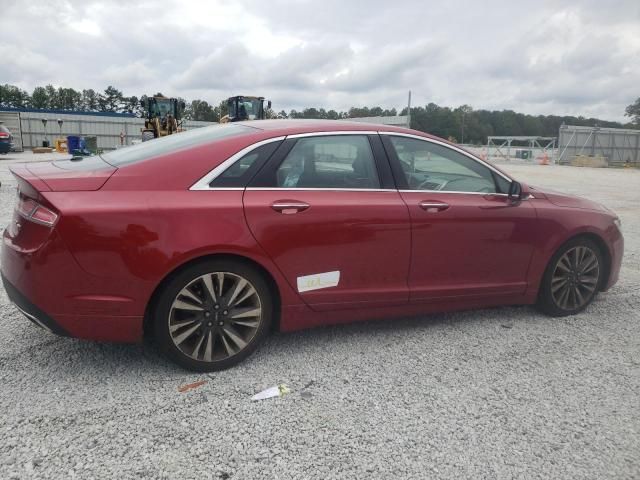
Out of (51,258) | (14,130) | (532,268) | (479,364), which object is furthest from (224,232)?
(14,130)

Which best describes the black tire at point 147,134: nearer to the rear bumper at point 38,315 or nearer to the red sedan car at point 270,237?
the red sedan car at point 270,237

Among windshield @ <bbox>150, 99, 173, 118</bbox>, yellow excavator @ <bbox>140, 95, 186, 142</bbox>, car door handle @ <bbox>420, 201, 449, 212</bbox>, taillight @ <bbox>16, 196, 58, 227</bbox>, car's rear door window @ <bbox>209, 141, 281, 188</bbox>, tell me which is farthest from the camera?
windshield @ <bbox>150, 99, 173, 118</bbox>

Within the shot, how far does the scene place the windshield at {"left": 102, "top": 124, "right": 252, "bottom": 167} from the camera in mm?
3240

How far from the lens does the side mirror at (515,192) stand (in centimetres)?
405

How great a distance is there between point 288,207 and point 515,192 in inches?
75.7

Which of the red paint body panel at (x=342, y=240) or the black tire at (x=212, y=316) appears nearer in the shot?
the black tire at (x=212, y=316)

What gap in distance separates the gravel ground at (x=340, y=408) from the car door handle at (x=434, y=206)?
3.14 ft

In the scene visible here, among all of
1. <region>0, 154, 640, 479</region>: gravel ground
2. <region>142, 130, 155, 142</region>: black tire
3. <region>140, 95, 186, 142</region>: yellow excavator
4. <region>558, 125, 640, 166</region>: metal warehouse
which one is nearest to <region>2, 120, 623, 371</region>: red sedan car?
<region>0, 154, 640, 479</region>: gravel ground

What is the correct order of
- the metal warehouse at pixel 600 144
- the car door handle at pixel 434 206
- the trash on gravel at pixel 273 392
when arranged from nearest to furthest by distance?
the trash on gravel at pixel 273 392 < the car door handle at pixel 434 206 < the metal warehouse at pixel 600 144

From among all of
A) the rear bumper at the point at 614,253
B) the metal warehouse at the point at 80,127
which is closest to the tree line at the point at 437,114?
the metal warehouse at the point at 80,127

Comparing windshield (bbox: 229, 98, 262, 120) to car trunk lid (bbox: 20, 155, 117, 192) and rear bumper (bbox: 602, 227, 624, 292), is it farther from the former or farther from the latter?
car trunk lid (bbox: 20, 155, 117, 192)

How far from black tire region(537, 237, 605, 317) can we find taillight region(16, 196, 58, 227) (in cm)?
363

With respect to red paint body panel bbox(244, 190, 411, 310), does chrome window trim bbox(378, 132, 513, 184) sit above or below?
above

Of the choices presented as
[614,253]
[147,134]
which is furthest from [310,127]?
[147,134]
